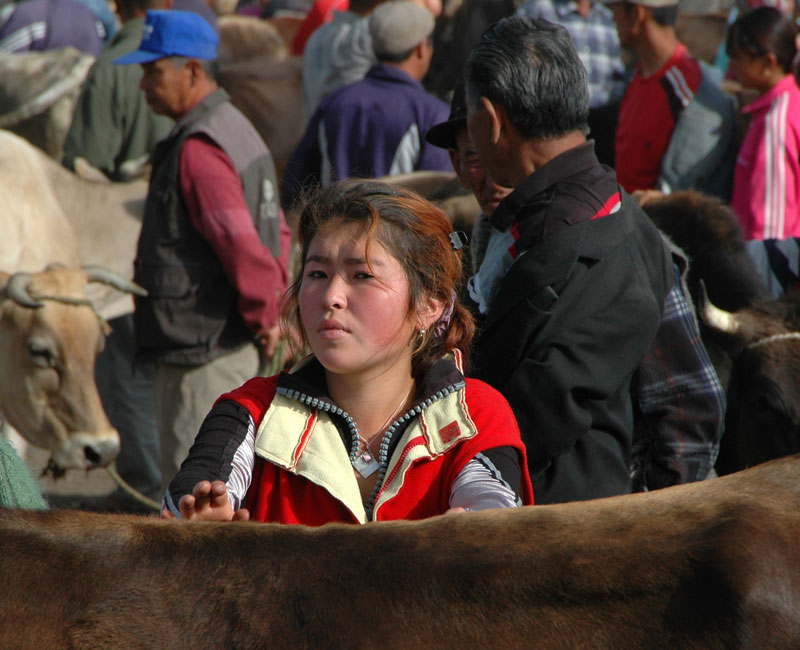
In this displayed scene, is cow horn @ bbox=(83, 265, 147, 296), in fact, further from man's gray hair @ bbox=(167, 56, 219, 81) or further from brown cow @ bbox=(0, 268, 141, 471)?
man's gray hair @ bbox=(167, 56, 219, 81)

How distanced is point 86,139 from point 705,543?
6303 mm

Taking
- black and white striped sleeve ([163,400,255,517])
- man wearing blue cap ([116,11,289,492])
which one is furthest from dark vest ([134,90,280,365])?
black and white striped sleeve ([163,400,255,517])

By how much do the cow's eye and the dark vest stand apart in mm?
713

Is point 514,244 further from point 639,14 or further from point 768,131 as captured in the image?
point 639,14

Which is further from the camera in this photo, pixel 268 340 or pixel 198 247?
pixel 268 340

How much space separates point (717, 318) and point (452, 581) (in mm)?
3103

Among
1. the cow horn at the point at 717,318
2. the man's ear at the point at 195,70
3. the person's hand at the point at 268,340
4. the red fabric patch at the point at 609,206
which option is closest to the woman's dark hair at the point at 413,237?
the red fabric patch at the point at 609,206

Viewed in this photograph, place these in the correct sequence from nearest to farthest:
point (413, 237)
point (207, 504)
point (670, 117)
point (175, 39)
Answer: point (207, 504)
point (413, 237)
point (175, 39)
point (670, 117)

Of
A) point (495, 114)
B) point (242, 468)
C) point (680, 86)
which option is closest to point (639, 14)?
point (680, 86)

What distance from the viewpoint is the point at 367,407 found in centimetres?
181

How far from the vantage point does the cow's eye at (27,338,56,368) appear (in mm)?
4785

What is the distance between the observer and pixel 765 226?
4953mm

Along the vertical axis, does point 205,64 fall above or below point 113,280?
above

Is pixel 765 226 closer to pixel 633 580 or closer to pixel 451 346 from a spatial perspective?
pixel 451 346
